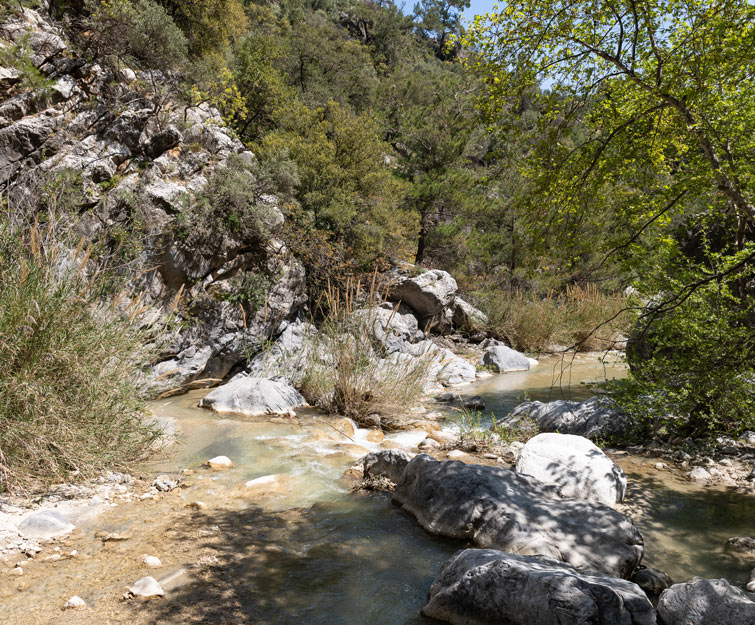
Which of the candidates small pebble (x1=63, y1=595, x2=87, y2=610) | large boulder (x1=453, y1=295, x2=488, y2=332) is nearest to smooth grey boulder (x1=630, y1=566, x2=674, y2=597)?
small pebble (x1=63, y1=595, x2=87, y2=610)

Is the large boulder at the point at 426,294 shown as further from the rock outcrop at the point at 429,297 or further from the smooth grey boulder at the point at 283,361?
the smooth grey boulder at the point at 283,361

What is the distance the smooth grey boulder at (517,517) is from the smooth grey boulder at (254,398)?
2.99m

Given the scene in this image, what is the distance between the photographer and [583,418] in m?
5.91

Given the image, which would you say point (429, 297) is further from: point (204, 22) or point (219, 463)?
point (204, 22)

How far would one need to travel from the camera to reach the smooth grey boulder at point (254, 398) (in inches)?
250

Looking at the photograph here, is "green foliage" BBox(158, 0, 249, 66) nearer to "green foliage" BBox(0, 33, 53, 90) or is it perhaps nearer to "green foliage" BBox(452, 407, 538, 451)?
"green foliage" BBox(0, 33, 53, 90)

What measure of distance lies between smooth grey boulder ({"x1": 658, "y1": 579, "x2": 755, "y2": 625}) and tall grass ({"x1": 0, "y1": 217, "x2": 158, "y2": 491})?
3.71 m

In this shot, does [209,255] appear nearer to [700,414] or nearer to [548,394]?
[548,394]

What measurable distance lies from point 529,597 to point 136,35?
11.4m

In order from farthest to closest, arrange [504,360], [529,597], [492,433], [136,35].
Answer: [504,360] < [136,35] < [492,433] < [529,597]

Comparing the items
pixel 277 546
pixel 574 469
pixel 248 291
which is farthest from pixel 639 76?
pixel 248 291

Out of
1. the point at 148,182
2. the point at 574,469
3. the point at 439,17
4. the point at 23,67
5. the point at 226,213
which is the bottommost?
the point at 574,469

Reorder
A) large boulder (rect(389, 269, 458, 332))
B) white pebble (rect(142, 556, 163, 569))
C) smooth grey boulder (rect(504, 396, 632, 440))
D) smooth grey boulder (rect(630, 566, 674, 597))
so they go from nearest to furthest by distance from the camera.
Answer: white pebble (rect(142, 556, 163, 569)) → smooth grey boulder (rect(630, 566, 674, 597)) → smooth grey boulder (rect(504, 396, 632, 440)) → large boulder (rect(389, 269, 458, 332))

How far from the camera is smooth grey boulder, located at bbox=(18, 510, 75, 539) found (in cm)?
280
